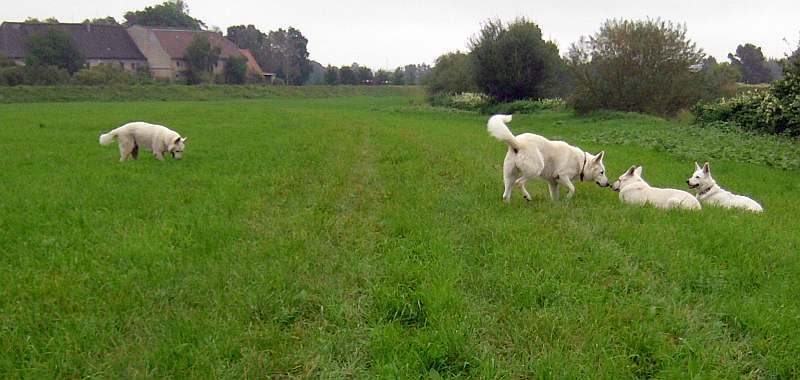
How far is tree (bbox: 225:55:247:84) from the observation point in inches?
2891

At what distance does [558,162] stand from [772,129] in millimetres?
14552

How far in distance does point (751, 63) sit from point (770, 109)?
297 ft

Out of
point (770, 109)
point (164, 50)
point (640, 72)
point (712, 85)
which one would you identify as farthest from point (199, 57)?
point (770, 109)

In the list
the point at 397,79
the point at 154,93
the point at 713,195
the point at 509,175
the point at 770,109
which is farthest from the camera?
the point at 397,79

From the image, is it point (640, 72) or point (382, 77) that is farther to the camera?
point (382, 77)

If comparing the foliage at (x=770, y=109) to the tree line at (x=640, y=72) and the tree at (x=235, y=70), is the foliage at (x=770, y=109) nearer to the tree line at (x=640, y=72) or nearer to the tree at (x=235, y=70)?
the tree line at (x=640, y=72)

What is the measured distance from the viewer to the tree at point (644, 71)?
97.3 feet

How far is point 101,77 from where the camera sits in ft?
181

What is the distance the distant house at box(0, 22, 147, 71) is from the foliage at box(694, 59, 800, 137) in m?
75.7

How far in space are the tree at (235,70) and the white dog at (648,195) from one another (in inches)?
2835

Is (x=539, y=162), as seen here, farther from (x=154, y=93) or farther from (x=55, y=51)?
(x=55, y=51)

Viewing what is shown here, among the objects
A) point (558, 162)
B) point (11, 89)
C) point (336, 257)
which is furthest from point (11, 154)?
point (11, 89)

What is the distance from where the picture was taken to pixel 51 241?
6172mm

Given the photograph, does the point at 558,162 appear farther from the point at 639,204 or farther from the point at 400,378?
the point at 400,378
